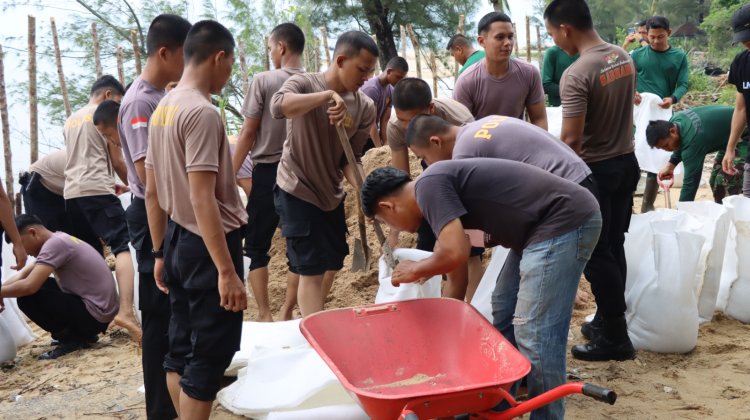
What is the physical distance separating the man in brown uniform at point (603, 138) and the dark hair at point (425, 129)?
86 cm

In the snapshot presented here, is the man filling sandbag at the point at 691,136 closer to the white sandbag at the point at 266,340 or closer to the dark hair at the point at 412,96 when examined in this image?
the dark hair at the point at 412,96

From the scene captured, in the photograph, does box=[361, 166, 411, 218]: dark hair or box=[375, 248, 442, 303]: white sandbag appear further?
box=[375, 248, 442, 303]: white sandbag

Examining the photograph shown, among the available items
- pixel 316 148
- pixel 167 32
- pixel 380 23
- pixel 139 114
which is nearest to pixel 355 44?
pixel 316 148

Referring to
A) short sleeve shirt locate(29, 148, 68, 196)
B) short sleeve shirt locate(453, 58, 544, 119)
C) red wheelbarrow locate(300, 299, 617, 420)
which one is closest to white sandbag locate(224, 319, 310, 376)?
red wheelbarrow locate(300, 299, 617, 420)

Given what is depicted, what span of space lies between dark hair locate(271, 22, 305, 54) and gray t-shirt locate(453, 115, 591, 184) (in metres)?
1.99

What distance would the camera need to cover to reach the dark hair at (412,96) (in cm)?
371

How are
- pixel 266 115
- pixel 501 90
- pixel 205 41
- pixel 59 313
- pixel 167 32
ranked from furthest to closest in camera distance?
1. pixel 59 313
2. pixel 266 115
3. pixel 501 90
4. pixel 167 32
5. pixel 205 41

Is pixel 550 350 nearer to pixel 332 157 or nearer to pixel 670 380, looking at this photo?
pixel 670 380

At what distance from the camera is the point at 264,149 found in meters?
4.48

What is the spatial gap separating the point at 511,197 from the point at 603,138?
4.81ft

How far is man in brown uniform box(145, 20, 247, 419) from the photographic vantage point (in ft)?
8.42

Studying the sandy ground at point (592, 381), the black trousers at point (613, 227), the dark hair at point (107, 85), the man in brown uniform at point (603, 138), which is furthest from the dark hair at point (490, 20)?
the dark hair at point (107, 85)

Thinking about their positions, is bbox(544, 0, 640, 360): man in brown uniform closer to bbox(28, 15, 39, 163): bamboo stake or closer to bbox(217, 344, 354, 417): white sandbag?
bbox(217, 344, 354, 417): white sandbag

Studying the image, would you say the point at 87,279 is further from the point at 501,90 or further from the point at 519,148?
the point at 519,148
